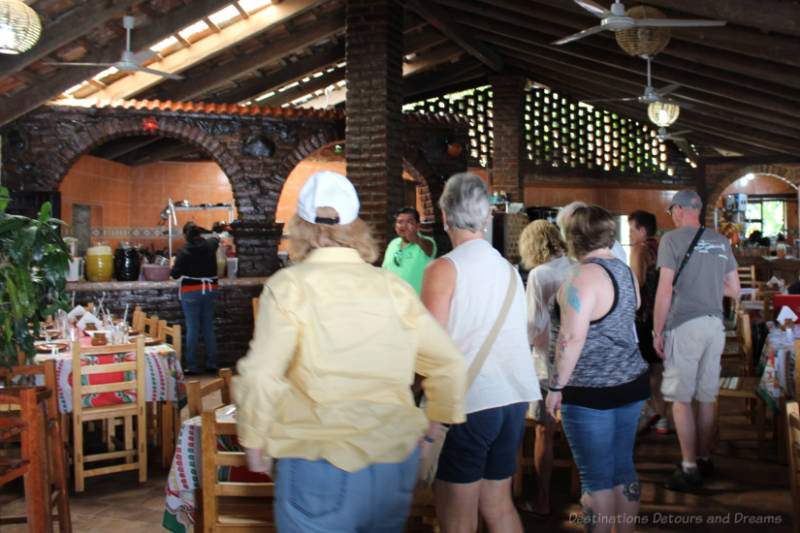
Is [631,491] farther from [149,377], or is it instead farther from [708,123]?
[708,123]

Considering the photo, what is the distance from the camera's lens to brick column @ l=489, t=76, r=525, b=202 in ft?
35.9

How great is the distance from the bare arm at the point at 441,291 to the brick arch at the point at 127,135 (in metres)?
6.41

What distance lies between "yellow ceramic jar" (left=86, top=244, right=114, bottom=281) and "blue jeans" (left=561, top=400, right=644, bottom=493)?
612 centimetres

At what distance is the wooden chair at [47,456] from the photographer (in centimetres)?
240

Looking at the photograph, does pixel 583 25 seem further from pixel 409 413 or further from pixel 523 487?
pixel 409 413

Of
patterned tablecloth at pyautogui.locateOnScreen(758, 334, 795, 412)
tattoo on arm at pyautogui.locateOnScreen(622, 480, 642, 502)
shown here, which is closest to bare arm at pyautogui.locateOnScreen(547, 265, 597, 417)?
tattoo on arm at pyautogui.locateOnScreen(622, 480, 642, 502)

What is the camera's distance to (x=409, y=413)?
5.34ft

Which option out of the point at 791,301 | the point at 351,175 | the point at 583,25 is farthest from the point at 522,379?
the point at 583,25

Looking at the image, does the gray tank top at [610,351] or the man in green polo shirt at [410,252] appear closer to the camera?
the gray tank top at [610,351]

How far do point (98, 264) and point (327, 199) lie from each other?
6.34m

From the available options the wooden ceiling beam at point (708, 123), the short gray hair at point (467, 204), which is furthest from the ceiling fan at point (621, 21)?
the wooden ceiling beam at point (708, 123)

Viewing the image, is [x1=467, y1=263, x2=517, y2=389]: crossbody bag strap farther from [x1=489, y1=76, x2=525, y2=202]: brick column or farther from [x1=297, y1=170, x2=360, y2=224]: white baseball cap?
[x1=489, y1=76, x2=525, y2=202]: brick column

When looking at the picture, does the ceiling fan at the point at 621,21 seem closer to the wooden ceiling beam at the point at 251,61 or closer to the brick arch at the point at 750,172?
the wooden ceiling beam at the point at 251,61

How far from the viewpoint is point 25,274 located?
9.25ft
